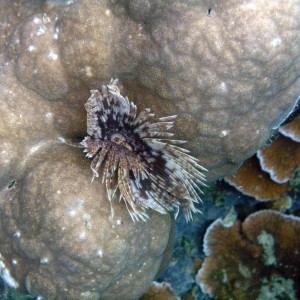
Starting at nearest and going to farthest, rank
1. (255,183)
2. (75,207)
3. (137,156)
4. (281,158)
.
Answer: (137,156)
(75,207)
(281,158)
(255,183)

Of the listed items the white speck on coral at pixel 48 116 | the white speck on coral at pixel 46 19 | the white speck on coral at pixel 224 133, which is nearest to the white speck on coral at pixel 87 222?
the white speck on coral at pixel 48 116

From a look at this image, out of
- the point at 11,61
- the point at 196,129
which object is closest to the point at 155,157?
the point at 196,129

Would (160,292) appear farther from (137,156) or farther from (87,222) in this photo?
(137,156)

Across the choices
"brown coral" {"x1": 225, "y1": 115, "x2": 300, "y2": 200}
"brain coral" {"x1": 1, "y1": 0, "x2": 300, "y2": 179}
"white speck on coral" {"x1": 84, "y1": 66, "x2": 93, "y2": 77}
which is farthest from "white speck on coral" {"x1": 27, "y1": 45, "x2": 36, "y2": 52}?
"brown coral" {"x1": 225, "y1": 115, "x2": 300, "y2": 200}

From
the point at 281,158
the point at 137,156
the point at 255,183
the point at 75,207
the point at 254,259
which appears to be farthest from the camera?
the point at 254,259

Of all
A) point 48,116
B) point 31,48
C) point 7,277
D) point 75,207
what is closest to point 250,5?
point 31,48

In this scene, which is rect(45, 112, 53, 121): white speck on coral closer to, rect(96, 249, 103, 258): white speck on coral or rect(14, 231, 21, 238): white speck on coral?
rect(14, 231, 21, 238): white speck on coral

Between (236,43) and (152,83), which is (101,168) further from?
(236,43)
